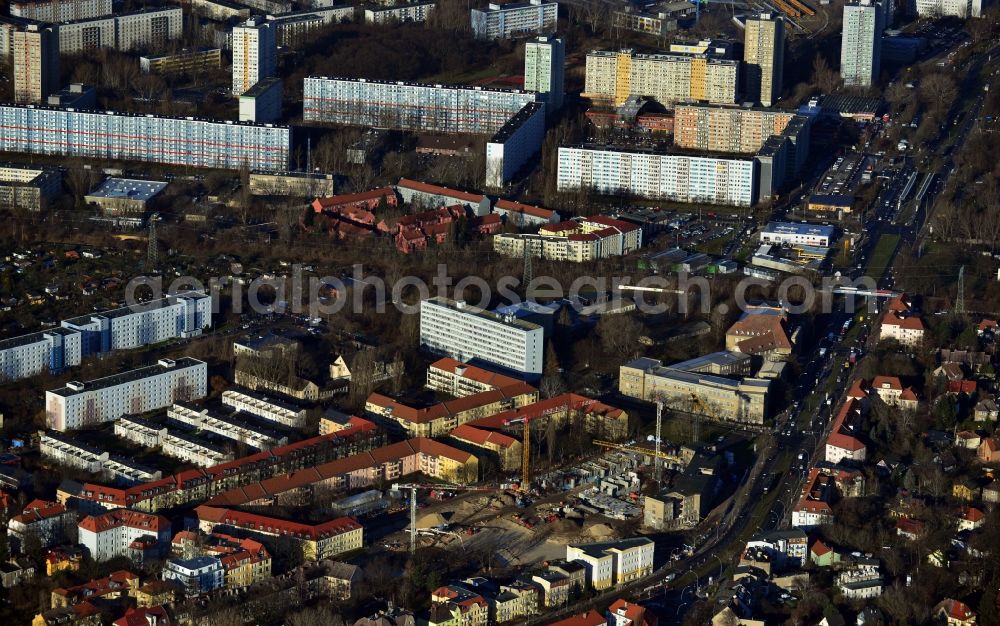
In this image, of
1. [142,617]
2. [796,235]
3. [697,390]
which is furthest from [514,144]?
[142,617]

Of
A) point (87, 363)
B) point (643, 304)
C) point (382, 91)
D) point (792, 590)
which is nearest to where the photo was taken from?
point (792, 590)

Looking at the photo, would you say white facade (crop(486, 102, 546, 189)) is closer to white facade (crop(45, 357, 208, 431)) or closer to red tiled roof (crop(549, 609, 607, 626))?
white facade (crop(45, 357, 208, 431))

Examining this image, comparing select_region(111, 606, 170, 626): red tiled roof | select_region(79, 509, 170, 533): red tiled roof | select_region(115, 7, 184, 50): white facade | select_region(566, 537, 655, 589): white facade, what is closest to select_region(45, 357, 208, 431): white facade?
select_region(79, 509, 170, 533): red tiled roof

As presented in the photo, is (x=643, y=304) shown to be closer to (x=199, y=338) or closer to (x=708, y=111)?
(x=199, y=338)

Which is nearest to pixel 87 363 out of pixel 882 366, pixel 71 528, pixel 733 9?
pixel 71 528

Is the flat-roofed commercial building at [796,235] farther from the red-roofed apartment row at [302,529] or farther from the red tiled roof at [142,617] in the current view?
the red tiled roof at [142,617]
